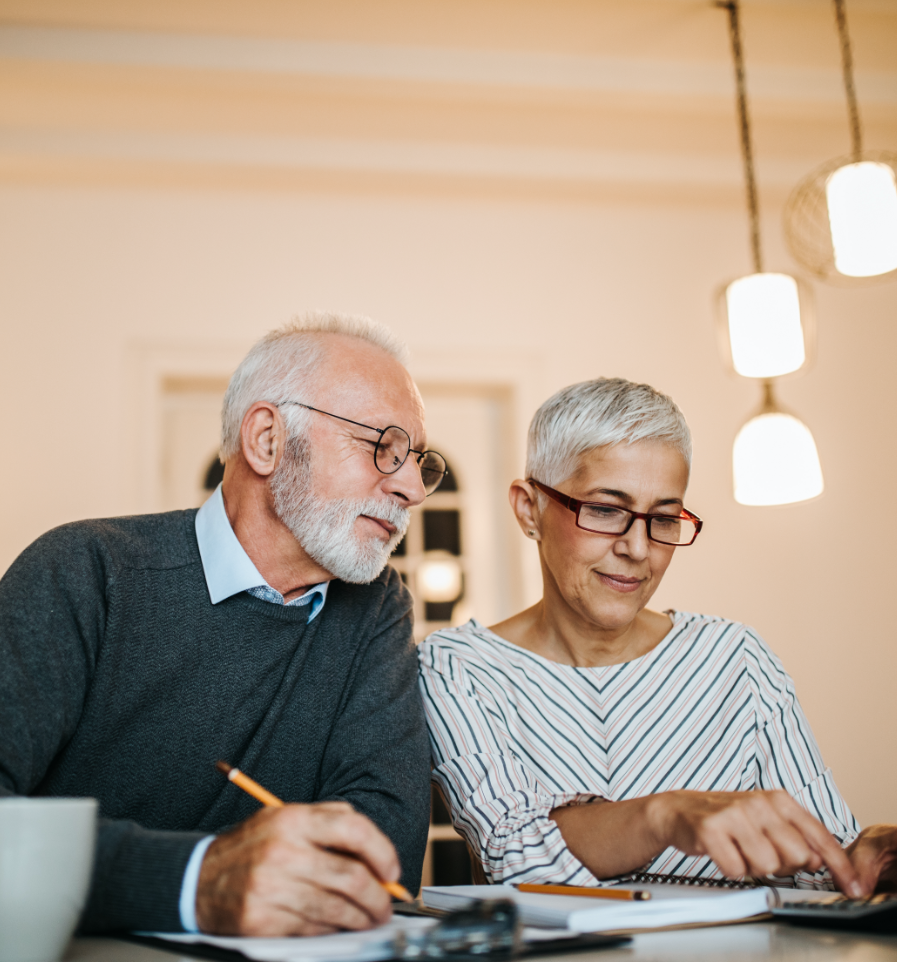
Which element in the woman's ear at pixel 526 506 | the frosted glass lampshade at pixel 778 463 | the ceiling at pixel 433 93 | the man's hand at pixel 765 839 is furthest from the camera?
the ceiling at pixel 433 93

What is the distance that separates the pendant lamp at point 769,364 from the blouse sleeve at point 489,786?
4.62 ft

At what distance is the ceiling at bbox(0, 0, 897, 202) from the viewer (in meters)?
3.05

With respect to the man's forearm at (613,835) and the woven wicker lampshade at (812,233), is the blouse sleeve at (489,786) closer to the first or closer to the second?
the man's forearm at (613,835)

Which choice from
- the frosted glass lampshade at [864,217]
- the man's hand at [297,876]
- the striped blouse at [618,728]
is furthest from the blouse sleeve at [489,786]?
the frosted glass lampshade at [864,217]

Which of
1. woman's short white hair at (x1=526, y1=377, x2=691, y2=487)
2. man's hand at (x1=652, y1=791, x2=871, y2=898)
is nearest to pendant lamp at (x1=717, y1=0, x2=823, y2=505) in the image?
woman's short white hair at (x1=526, y1=377, x2=691, y2=487)

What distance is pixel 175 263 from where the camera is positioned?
3.72 meters

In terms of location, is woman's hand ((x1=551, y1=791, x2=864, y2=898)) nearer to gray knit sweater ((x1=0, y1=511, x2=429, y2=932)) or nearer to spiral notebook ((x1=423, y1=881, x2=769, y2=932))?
spiral notebook ((x1=423, y1=881, x2=769, y2=932))

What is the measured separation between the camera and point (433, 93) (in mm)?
3305

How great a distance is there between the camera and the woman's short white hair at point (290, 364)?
1.47 meters

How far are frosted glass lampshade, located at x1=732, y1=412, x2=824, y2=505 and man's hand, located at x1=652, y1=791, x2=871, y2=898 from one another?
176 cm

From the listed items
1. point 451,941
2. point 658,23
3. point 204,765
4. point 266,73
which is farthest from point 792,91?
point 451,941

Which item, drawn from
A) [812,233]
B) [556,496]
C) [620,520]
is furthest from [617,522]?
[812,233]

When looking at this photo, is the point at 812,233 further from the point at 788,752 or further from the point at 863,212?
the point at 788,752

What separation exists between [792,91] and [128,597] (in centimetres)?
305
